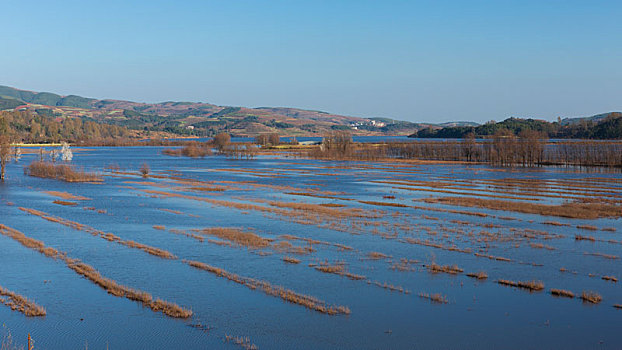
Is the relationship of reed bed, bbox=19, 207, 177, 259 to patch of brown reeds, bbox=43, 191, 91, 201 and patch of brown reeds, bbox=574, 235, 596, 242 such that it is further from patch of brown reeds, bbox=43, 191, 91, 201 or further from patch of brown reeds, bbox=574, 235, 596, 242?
patch of brown reeds, bbox=574, 235, 596, 242

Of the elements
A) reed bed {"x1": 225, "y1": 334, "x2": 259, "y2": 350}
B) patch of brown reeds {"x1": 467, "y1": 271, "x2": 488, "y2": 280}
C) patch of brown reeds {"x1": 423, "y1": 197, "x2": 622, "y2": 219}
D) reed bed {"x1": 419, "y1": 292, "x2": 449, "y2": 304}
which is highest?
patch of brown reeds {"x1": 423, "y1": 197, "x2": 622, "y2": 219}

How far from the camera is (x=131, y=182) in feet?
224

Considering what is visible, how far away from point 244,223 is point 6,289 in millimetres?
16901

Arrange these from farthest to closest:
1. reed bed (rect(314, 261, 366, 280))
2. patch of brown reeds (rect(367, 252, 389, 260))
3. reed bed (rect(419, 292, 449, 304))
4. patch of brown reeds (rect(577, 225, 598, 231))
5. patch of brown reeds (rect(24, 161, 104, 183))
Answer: patch of brown reeds (rect(24, 161, 104, 183)), patch of brown reeds (rect(577, 225, 598, 231)), patch of brown reeds (rect(367, 252, 389, 260)), reed bed (rect(314, 261, 366, 280)), reed bed (rect(419, 292, 449, 304))

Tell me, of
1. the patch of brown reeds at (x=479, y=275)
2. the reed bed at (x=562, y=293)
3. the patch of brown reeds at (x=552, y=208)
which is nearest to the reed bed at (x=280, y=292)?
the patch of brown reeds at (x=479, y=275)

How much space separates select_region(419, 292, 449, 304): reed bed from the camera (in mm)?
19484

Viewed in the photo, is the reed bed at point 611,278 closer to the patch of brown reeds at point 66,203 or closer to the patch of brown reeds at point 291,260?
the patch of brown reeds at point 291,260

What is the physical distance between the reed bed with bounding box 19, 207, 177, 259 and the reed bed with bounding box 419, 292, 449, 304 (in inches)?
473

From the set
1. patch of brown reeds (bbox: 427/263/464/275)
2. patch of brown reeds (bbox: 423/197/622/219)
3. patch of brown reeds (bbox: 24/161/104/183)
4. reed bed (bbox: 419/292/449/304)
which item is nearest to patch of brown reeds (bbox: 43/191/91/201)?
patch of brown reeds (bbox: 24/161/104/183)

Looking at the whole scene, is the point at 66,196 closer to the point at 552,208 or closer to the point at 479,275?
the point at 479,275

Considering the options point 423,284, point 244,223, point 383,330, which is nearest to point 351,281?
point 423,284

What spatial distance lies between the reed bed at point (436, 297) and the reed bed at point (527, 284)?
316 cm

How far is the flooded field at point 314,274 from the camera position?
16656 mm

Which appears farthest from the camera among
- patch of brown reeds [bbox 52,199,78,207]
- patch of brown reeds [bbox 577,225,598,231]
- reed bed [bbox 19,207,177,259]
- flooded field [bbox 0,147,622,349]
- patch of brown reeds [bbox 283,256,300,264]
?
patch of brown reeds [bbox 52,199,78,207]
